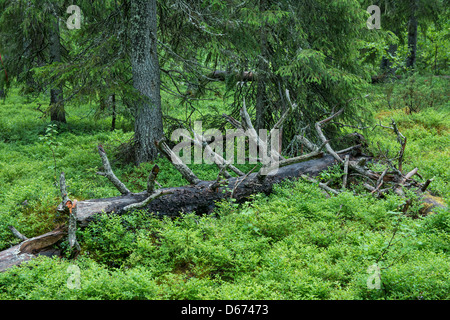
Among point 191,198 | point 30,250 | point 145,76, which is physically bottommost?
point 30,250

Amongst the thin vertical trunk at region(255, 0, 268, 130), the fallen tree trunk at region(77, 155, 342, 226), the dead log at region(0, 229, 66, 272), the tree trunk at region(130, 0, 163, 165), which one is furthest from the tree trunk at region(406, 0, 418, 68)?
the dead log at region(0, 229, 66, 272)

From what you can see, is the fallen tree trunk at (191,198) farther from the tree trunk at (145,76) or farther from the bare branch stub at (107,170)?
the tree trunk at (145,76)

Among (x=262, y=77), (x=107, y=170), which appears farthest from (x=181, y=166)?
(x=262, y=77)

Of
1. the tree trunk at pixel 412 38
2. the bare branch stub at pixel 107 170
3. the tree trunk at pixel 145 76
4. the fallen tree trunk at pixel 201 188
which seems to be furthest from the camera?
the tree trunk at pixel 412 38

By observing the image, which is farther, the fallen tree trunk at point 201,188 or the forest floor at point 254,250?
the fallen tree trunk at point 201,188

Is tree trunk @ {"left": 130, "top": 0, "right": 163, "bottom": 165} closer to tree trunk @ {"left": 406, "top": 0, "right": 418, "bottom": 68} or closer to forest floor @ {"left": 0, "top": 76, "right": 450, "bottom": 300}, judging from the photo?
forest floor @ {"left": 0, "top": 76, "right": 450, "bottom": 300}

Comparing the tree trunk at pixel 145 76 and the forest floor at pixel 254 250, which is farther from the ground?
the tree trunk at pixel 145 76

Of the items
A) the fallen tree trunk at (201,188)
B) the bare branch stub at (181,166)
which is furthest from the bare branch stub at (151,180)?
the bare branch stub at (181,166)

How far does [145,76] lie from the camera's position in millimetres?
9602

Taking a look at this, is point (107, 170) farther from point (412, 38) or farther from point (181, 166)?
point (412, 38)

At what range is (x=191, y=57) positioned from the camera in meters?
10.9

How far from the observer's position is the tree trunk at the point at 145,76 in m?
9.38

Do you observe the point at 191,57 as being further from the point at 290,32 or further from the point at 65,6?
the point at 65,6

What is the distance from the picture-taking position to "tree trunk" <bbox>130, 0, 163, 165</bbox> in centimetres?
938
